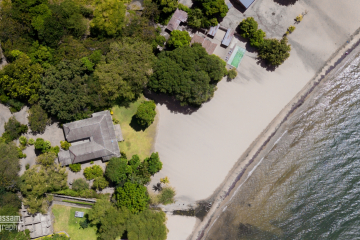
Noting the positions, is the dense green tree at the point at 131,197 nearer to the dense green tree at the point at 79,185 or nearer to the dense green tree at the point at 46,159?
the dense green tree at the point at 79,185

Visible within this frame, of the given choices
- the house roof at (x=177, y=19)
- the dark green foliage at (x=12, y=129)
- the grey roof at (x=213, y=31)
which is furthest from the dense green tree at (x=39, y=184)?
the grey roof at (x=213, y=31)

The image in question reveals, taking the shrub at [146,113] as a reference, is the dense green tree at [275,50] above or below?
above

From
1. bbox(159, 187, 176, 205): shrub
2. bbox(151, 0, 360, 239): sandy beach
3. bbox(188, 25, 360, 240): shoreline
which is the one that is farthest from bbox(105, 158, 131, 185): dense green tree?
bbox(188, 25, 360, 240): shoreline

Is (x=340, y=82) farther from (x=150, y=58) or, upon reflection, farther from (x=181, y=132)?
(x=150, y=58)

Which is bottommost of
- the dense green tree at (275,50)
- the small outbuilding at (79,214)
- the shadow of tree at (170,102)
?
the small outbuilding at (79,214)

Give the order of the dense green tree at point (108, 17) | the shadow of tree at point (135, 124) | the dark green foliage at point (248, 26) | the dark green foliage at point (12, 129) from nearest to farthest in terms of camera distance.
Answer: the dense green tree at point (108, 17) < the dark green foliage at point (12, 129) < the dark green foliage at point (248, 26) < the shadow of tree at point (135, 124)

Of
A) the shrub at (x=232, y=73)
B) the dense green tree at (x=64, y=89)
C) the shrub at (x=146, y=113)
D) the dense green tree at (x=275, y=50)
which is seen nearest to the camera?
the dense green tree at (x=64, y=89)
